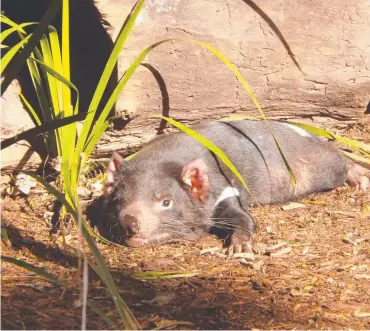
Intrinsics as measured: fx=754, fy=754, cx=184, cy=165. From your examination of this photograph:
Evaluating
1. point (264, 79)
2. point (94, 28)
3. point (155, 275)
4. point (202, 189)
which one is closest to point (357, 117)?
point (264, 79)

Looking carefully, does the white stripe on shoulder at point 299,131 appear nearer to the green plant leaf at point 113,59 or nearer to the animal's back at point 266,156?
the animal's back at point 266,156

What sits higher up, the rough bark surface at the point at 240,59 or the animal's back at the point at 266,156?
the rough bark surface at the point at 240,59

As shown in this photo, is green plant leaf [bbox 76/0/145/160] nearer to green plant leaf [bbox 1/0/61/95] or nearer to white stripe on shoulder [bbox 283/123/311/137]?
green plant leaf [bbox 1/0/61/95]

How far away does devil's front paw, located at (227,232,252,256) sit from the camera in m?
3.66

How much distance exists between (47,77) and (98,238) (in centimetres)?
92

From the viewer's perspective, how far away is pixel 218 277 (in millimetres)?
3318

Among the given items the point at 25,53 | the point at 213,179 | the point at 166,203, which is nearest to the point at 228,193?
the point at 213,179

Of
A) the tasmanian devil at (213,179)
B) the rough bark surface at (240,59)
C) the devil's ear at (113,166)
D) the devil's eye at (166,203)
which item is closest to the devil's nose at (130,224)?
the tasmanian devil at (213,179)

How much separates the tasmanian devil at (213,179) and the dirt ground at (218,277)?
103 mm

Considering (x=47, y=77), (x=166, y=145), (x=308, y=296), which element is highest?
(x=47, y=77)

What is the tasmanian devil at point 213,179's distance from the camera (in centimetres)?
383

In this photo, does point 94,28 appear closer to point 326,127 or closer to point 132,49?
point 132,49

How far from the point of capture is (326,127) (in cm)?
483

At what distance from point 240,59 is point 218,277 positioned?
56.6 inches
